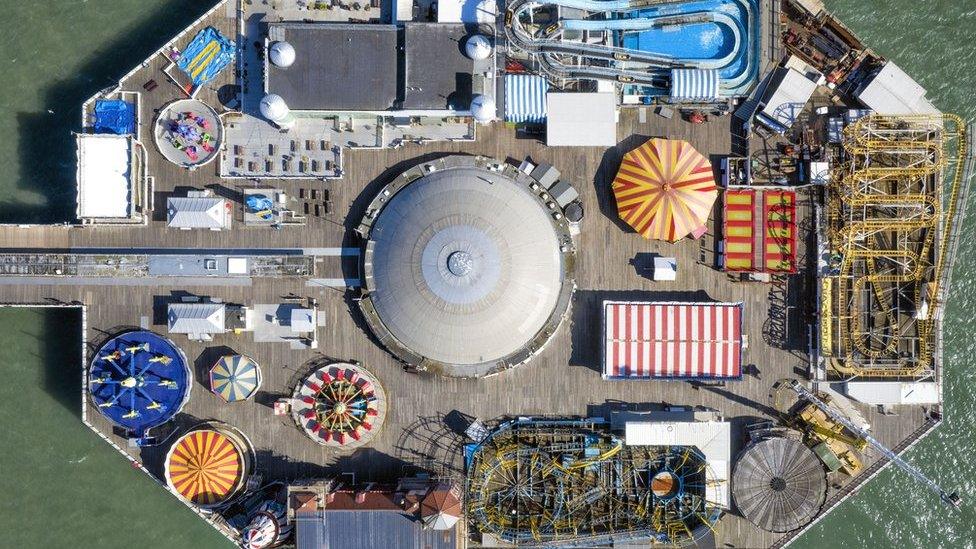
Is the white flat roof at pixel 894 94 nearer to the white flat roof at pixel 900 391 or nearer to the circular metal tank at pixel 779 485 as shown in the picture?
the white flat roof at pixel 900 391

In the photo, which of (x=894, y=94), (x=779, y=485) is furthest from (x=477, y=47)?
(x=779, y=485)

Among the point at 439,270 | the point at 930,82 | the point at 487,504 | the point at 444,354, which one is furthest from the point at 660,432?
the point at 930,82

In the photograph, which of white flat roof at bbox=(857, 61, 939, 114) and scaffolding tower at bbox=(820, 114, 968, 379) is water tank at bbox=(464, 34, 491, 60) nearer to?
scaffolding tower at bbox=(820, 114, 968, 379)

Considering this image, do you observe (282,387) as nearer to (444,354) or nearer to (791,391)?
(444,354)

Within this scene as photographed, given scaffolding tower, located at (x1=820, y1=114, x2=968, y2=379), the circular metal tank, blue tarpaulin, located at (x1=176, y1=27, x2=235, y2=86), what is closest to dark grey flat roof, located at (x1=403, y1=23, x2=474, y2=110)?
blue tarpaulin, located at (x1=176, y1=27, x2=235, y2=86)

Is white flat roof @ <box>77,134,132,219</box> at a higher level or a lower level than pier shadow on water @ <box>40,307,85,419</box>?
higher

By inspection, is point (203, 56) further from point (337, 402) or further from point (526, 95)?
point (337, 402)
